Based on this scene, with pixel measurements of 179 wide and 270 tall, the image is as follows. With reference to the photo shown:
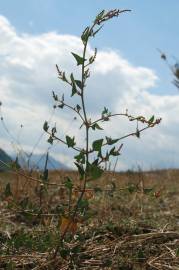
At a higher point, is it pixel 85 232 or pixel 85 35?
pixel 85 35

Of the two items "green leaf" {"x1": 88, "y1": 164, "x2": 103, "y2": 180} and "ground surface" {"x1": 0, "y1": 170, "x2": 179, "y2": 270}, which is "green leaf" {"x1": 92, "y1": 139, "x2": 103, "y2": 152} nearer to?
"green leaf" {"x1": 88, "y1": 164, "x2": 103, "y2": 180}

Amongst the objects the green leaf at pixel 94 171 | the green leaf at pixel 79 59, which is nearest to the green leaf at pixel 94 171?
the green leaf at pixel 94 171

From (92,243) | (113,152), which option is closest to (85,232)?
(92,243)

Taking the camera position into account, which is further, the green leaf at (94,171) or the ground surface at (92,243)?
the ground surface at (92,243)

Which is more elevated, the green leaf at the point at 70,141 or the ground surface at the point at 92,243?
the green leaf at the point at 70,141

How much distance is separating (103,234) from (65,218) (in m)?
0.87

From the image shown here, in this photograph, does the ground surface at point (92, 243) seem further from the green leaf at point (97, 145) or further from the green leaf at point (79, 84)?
the green leaf at point (79, 84)

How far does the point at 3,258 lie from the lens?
2.69 metres

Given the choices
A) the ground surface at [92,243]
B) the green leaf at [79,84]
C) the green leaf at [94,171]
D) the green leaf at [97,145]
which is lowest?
the ground surface at [92,243]

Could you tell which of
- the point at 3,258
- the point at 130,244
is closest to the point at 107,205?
the point at 130,244

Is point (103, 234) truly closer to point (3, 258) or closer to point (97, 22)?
point (3, 258)

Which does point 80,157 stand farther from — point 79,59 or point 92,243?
point 92,243

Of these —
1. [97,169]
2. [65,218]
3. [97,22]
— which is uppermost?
[97,22]

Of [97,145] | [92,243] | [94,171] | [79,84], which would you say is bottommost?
[92,243]
